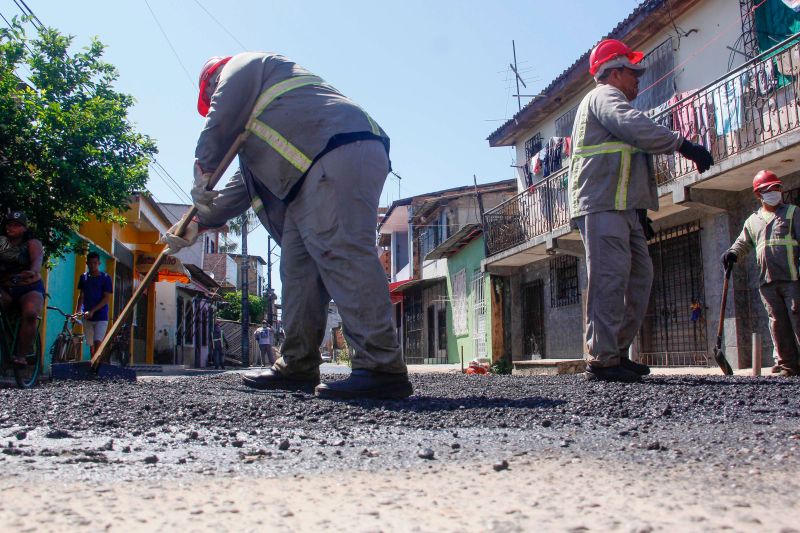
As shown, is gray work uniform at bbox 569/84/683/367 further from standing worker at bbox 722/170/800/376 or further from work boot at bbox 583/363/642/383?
standing worker at bbox 722/170/800/376

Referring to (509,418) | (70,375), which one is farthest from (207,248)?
(509,418)

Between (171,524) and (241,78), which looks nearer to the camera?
(171,524)

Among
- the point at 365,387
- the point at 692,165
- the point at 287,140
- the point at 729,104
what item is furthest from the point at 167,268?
the point at 365,387

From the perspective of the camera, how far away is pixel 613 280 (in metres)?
3.91

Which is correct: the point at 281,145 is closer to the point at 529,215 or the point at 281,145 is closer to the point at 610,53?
the point at 610,53

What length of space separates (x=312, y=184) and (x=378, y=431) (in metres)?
1.39

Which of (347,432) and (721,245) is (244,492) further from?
(721,245)

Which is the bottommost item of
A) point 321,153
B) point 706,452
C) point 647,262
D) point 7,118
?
point 706,452

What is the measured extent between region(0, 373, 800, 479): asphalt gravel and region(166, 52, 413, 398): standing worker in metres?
0.36

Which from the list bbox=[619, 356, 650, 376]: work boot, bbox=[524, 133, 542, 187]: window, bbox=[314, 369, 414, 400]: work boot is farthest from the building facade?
bbox=[314, 369, 414, 400]: work boot

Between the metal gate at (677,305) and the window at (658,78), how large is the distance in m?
2.29

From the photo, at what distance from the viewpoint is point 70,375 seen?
5.29 m

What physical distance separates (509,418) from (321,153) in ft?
4.81

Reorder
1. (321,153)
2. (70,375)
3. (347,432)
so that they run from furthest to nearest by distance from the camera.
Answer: (70,375) < (321,153) < (347,432)
